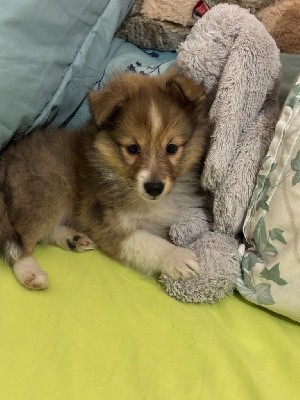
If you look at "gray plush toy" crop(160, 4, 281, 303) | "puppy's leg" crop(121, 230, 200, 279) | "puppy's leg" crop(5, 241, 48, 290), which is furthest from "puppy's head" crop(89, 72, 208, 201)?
"puppy's leg" crop(5, 241, 48, 290)

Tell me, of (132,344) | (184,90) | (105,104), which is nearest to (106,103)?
(105,104)

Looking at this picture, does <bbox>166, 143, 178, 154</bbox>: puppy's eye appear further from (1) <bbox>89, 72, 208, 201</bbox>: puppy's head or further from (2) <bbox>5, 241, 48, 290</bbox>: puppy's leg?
(2) <bbox>5, 241, 48, 290</bbox>: puppy's leg

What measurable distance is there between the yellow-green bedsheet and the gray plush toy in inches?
5.6

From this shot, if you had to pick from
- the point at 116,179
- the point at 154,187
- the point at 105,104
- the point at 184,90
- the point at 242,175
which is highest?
the point at 184,90

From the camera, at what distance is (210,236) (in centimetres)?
220

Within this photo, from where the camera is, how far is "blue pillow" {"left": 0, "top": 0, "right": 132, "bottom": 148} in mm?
2174

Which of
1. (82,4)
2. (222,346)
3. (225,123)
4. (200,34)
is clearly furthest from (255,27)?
(222,346)

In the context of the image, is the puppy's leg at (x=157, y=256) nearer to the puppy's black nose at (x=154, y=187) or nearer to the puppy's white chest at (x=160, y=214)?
the puppy's white chest at (x=160, y=214)

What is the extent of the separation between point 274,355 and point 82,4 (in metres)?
1.75

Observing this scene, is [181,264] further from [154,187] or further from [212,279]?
[154,187]

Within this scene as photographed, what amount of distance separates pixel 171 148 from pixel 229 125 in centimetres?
28

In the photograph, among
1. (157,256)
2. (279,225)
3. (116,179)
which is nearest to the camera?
(279,225)

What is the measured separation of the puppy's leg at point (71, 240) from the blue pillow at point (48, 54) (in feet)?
1.61

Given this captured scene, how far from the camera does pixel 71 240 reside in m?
2.37
